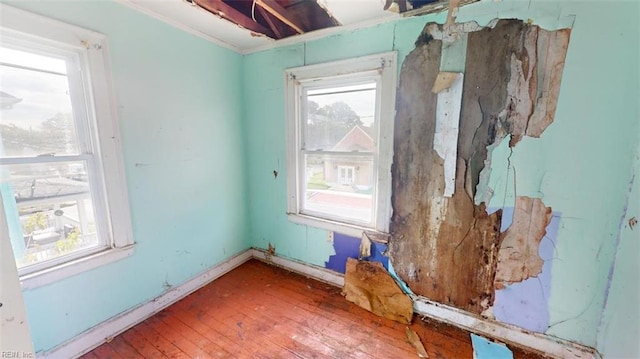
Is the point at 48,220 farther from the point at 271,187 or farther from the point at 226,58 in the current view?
the point at 226,58

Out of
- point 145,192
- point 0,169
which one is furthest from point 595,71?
point 0,169

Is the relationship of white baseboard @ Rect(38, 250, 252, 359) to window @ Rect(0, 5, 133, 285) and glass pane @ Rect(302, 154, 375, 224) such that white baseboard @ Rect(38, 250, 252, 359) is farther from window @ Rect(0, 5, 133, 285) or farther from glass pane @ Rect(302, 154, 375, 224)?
glass pane @ Rect(302, 154, 375, 224)

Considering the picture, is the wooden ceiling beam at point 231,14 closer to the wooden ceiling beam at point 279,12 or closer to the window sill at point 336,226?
the wooden ceiling beam at point 279,12

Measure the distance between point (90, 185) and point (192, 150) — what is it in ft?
2.50

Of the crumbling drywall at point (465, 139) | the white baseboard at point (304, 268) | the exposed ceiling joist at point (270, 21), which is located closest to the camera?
the crumbling drywall at point (465, 139)

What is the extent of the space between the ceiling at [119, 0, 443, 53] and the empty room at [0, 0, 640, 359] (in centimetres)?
2

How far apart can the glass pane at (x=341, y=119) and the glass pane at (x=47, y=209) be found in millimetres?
1776

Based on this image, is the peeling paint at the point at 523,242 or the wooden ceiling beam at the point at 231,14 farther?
the wooden ceiling beam at the point at 231,14

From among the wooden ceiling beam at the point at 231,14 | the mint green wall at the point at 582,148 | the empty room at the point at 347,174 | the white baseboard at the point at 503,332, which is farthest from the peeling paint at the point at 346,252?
the wooden ceiling beam at the point at 231,14

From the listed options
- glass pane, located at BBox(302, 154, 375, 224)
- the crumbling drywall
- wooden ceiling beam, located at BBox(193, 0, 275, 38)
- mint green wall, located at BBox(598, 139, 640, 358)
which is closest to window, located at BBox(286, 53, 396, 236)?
glass pane, located at BBox(302, 154, 375, 224)

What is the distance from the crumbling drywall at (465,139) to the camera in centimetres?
152

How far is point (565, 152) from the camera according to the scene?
4.91ft

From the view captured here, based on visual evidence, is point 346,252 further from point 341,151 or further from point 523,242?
point 523,242

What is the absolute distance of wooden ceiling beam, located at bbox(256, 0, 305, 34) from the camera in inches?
66.2
